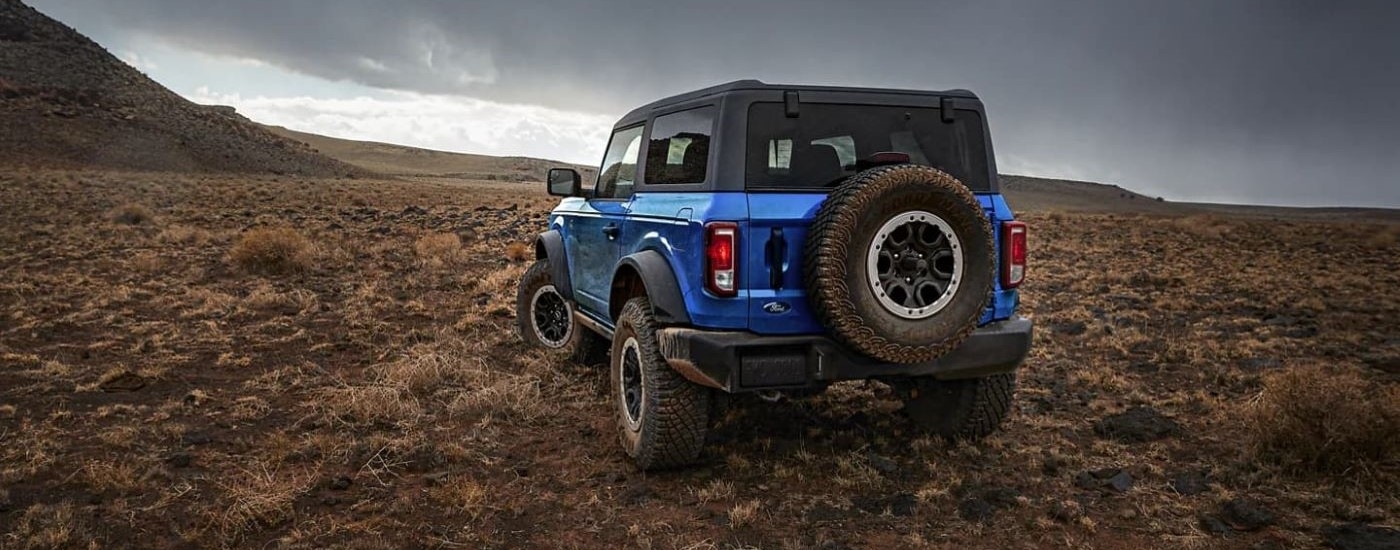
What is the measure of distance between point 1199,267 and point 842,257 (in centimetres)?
1402

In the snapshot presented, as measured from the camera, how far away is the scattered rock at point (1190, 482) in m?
4.34

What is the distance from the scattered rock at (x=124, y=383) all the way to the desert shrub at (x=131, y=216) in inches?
521

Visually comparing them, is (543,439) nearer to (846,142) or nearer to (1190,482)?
(846,142)

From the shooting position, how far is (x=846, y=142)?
4723 millimetres

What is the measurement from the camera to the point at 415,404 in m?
5.66

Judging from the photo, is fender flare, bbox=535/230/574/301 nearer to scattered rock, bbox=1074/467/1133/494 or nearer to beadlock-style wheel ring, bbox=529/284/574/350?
beadlock-style wheel ring, bbox=529/284/574/350

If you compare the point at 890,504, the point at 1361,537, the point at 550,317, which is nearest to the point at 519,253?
the point at 550,317

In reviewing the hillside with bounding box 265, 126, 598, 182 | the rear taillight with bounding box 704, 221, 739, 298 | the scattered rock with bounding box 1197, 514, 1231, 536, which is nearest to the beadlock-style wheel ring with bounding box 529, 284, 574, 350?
the rear taillight with bounding box 704, 221, 739, 298

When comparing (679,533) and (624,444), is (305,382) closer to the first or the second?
(624,444)

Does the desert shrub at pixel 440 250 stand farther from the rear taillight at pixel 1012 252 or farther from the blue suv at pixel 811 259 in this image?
the rear taillight at pixel 1012 252

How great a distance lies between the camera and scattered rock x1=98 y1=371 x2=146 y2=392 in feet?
20.0

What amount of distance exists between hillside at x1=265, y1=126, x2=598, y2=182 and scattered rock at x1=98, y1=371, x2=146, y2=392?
82.5 m

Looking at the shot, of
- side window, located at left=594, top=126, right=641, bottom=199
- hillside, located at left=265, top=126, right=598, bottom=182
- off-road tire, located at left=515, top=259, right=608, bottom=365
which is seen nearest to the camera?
side window, located at left=594, top=126, right=641, bottom=199

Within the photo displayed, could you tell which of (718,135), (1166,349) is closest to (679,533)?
(718,135)
